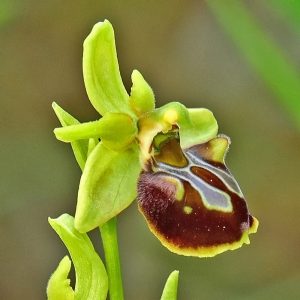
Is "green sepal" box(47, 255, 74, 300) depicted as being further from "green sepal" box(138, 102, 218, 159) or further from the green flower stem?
"green sepal" box(138, 102, 218, 159)

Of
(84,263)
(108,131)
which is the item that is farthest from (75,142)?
(84,263)

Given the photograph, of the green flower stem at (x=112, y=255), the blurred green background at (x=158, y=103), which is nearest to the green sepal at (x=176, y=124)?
the green flower stem at (x=112, y=255)

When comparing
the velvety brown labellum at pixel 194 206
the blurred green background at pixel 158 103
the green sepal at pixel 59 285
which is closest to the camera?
the velvety brown labellum at pixel 194 206

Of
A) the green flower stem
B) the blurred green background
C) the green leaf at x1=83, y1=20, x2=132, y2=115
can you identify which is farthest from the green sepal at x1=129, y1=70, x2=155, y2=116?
the blurred green background

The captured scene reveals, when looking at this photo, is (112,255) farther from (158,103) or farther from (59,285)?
(158,103)

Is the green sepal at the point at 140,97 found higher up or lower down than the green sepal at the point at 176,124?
higher up

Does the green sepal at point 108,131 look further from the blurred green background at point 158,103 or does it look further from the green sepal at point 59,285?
the blurred green background at point 158,103
